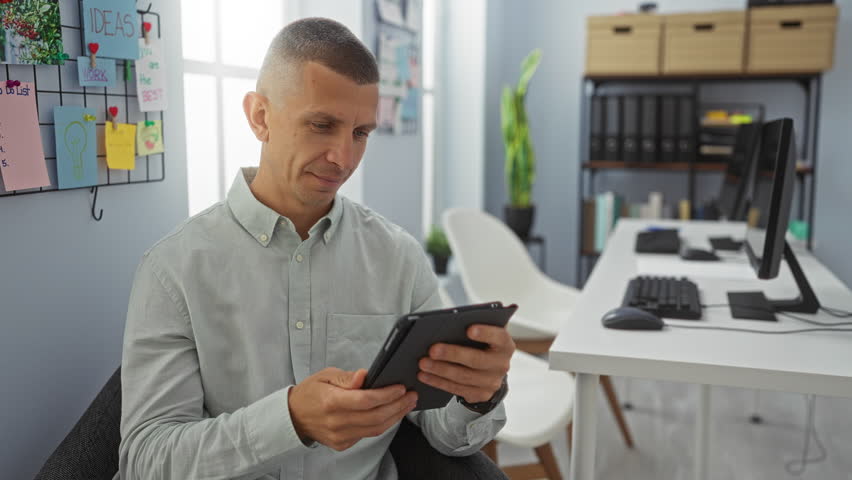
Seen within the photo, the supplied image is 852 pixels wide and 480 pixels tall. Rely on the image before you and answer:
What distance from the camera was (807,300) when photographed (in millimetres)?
1749

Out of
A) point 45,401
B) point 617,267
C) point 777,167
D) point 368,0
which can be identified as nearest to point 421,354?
point 45,401

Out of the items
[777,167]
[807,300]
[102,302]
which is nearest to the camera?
[102,302]

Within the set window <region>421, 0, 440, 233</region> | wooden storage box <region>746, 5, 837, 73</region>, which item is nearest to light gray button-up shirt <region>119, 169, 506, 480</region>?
window <region>421, 0, 440, 233</region>

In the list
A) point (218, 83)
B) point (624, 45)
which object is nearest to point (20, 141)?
point (218, 83)

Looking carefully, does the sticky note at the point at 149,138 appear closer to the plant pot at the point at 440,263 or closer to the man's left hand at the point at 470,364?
the man's left hand at the point at 470,364

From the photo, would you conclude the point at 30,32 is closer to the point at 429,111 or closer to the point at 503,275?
the point at 503,275

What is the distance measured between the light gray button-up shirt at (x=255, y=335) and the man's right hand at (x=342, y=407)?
0.08ft

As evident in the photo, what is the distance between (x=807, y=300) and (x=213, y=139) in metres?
1.53

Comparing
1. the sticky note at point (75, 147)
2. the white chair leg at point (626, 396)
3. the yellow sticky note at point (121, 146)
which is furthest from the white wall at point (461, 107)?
the sticky note at point (75, 147)

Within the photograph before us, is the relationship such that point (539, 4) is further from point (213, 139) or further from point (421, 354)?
point (421, 354)

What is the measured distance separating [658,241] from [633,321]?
115 centimetres

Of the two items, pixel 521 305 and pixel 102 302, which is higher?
pixel 102 302

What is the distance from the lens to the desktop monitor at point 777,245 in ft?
5.24

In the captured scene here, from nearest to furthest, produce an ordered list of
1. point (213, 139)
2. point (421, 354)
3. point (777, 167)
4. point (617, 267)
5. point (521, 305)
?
1. point (421, 354)
2. point (777, 167)
3. point (213, 139)
4. point (617, 267)
5. point (521, 305)
